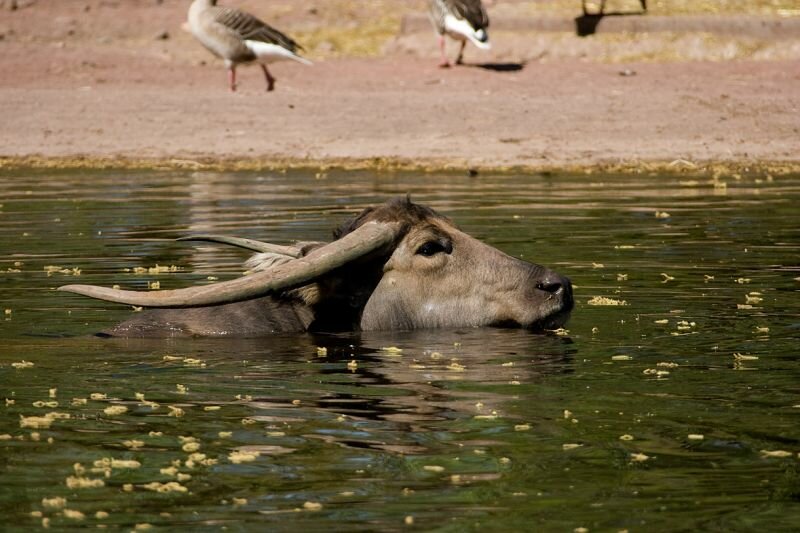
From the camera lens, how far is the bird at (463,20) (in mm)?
26062

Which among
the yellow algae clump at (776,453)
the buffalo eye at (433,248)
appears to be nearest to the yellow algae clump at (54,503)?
the yellow algae clump at (776,453)

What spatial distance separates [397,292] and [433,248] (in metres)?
0.30

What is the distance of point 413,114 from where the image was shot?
78.8 ft

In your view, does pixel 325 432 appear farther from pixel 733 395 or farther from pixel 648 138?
pixel 648 138

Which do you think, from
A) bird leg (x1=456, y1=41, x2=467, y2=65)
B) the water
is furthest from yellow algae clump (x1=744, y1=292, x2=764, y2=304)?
bird leg (x1=456, y1=41, x2=467, y2=65)

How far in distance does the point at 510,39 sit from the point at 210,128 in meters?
6.37

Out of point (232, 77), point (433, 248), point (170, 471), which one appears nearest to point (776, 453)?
point (170, 471)

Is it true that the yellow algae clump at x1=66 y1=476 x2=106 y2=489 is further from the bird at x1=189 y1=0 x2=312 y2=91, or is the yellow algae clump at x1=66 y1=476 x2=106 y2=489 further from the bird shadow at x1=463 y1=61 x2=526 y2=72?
the bird shadow at x1=463 y1=61 x2=526 y2=72

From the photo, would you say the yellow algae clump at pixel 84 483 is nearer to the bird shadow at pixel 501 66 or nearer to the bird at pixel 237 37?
the bird at pixel 237 37

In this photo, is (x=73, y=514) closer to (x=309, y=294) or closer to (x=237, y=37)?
(x=309, y=294)

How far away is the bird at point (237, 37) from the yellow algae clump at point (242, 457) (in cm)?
1983

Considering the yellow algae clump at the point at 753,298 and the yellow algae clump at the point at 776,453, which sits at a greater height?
the yellow algae clump at the point at 753,298

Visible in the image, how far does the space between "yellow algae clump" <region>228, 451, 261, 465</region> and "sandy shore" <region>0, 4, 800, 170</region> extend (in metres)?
15.2

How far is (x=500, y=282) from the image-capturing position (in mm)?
8992
